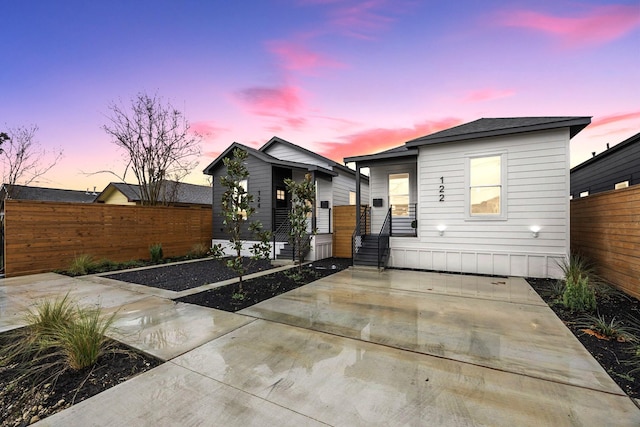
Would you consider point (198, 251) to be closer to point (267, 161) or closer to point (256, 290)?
point (267, 161)

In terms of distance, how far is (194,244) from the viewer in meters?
11.6

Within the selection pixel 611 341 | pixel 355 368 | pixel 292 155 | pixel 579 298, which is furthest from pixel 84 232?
pixel 579 298

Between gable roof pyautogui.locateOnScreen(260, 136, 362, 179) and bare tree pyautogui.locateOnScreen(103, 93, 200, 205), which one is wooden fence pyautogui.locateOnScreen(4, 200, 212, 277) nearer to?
bare tree pyautogui.locateOnScreen(103, 93, 200, 205)

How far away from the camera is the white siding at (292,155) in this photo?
1267 cm

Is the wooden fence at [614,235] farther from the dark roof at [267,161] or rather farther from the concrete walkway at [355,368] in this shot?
the dark roof at [267,161]

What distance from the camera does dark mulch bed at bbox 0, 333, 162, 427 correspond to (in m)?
2.07

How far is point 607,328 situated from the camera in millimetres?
3426

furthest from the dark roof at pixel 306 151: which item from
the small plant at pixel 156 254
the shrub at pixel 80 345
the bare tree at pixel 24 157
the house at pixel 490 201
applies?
the shrub at pixel 80 345

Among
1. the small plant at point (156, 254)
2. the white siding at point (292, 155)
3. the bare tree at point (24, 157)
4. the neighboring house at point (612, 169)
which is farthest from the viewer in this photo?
the white siding at point (292, 155)

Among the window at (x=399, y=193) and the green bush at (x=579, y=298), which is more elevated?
the window at (x=399, y=193)

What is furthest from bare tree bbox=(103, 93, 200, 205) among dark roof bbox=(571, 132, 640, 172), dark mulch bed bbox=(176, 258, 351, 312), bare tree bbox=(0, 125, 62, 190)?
dark roof bbox=(571, 132, 640, 172)

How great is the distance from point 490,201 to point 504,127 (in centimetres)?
200

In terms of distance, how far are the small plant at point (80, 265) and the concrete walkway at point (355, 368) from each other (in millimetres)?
2718

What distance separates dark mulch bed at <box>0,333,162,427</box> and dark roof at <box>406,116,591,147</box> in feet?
26.6
